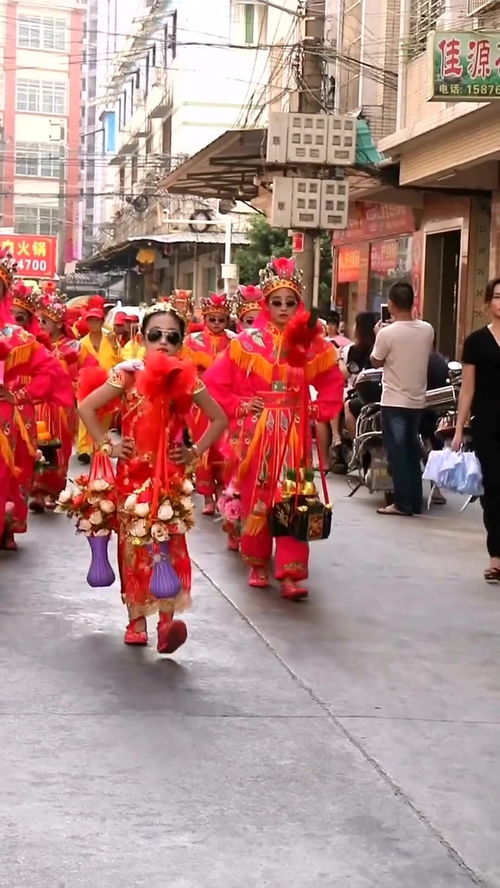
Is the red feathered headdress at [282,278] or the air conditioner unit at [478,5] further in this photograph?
the air conditioner unit at [478,5]

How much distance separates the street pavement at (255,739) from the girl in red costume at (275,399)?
1.05ft

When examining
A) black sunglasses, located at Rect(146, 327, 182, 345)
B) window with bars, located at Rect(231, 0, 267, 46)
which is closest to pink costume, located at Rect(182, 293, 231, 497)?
black sunglasses, located at Rect(146, 327, 182, 345)

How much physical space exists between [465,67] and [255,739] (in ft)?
32.2

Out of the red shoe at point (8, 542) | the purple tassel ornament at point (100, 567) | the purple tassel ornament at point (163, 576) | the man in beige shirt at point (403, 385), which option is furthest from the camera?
the man in beige shirt at point (403, 385)

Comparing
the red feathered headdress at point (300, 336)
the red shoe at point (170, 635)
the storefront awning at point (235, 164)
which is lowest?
the red shoe at point (170, 635)

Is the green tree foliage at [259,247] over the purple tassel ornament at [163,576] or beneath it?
over

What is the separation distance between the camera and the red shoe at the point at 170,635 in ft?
21.0

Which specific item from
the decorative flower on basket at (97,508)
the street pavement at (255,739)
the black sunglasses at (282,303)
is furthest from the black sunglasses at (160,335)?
the black sunglasses at (282,303)

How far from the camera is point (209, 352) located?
1171 cm

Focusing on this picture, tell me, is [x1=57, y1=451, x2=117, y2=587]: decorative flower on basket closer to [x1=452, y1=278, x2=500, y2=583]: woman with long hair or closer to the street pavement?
the street pavement

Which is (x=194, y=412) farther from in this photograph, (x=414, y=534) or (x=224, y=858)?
(x=224, y=858)

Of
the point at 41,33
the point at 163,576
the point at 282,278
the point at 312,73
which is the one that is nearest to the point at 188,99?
the point at 312,73

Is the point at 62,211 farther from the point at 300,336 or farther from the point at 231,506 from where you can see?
the point at 300,336

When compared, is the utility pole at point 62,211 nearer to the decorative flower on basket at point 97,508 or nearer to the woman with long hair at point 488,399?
the woman with long hair at point 488,399
